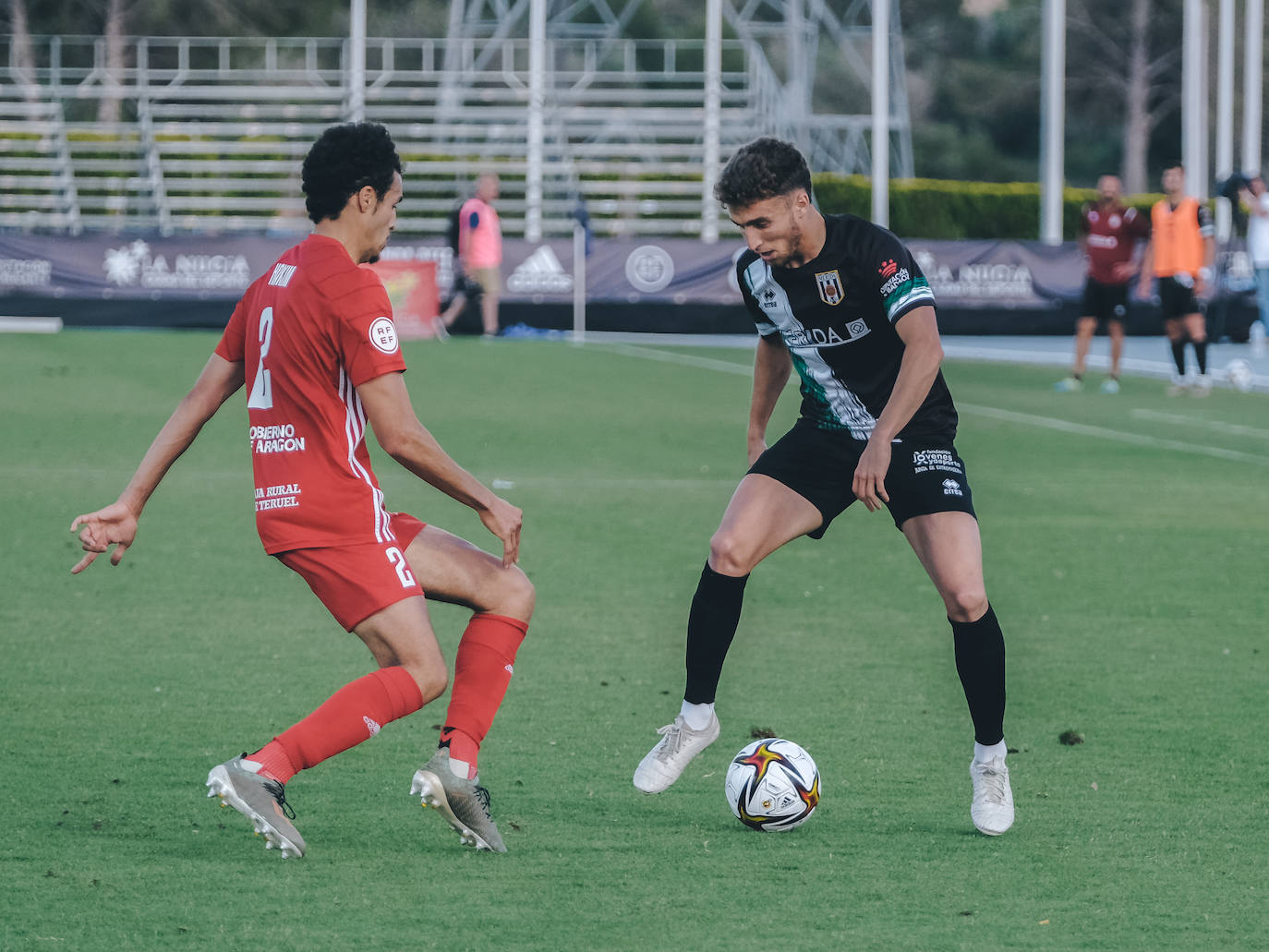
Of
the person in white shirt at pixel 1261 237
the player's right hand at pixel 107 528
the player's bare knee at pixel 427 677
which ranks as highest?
the person in white shirt at pixel 1261 237

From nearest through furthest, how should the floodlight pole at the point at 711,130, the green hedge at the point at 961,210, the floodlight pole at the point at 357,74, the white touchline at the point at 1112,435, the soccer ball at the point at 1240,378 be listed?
1. the white touchline at the point at 1112,435
2. the soccer ball at the point at 1240,378
3. the floodlight pole at the point at 711,130
4. the floodlight pole at the point at 357,74
5. the green hedge at the point at 961,210

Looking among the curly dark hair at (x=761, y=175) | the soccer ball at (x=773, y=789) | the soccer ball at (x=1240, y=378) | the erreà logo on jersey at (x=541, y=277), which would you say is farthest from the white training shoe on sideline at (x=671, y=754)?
the erreà logo on jersey at (x=541, y=277)

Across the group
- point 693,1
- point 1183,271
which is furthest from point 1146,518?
point 693,1

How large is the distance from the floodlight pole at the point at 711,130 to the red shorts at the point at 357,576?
1177 inches

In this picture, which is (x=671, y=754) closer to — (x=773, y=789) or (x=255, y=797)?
(x=773, y=789)

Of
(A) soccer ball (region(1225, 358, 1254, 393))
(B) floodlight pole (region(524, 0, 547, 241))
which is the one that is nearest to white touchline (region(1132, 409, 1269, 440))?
(A) soccer ball (region(1225, 358, 1254, 393))

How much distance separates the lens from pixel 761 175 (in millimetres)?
4938

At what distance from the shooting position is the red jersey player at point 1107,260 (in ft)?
63.2

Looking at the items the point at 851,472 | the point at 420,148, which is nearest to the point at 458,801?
the point at 851,472

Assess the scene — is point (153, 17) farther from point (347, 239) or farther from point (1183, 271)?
point (347, 239)

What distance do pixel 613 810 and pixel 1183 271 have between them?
1518 cm

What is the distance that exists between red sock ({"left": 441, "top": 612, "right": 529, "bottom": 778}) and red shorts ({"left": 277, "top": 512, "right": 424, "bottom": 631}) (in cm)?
30

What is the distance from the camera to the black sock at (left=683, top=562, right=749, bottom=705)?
536 cm

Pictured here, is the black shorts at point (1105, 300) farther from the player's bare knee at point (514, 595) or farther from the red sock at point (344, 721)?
the red sock at point (344, 721)
